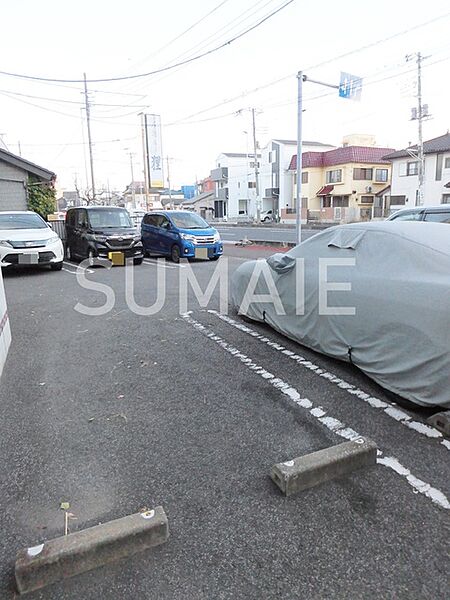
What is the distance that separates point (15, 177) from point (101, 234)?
540 cm

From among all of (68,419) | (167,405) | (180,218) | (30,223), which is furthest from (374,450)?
(180,218)

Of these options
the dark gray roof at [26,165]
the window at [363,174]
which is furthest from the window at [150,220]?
the window at [363,174]

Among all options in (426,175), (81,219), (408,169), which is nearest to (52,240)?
(81,219)

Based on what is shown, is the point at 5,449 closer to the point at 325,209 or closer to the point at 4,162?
the point at 4,162

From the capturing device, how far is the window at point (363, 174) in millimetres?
38594

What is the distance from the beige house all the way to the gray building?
93.9ft

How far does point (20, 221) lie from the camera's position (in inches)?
397

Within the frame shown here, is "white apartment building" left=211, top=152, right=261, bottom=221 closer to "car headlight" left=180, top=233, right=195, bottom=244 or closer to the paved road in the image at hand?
the paved road

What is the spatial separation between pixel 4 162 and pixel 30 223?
15.9 feet

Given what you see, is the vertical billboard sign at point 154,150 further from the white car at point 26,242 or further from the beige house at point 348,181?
the white car at point 26,242

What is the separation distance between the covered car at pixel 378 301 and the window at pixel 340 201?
37916mm

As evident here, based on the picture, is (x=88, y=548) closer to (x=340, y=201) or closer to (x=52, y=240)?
(x=52, y=240)

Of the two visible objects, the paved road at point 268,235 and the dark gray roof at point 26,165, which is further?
the paved road at point 268,235

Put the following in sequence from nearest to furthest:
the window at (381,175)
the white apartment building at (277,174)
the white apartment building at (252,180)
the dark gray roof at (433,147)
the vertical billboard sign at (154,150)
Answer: the vertical billboard sign at (154,150), the dark gray roof at (433,147), the window at (381,175), the white apartment building at (277,174), the white apartment building at (252,180)
